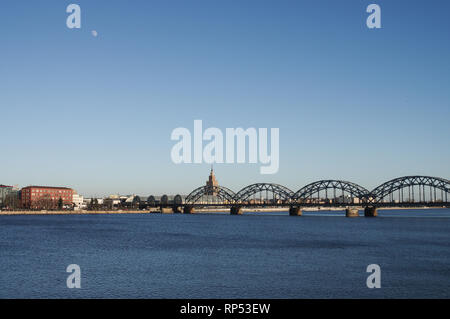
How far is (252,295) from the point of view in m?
32.7
